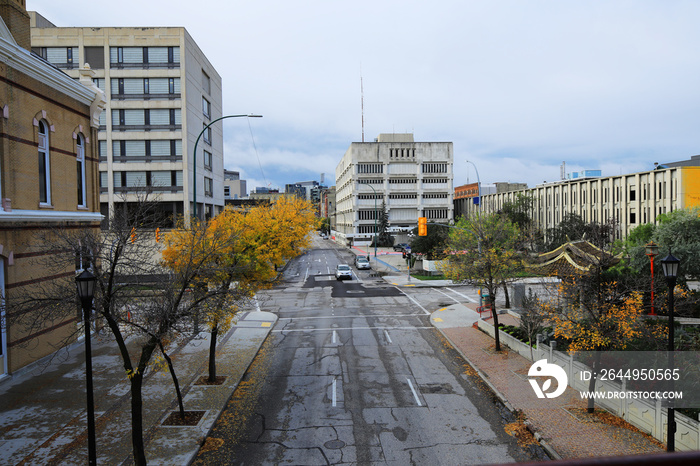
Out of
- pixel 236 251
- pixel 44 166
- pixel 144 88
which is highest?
pixel 144 88

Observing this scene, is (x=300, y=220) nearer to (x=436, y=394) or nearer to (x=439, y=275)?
(x=436, y=394)

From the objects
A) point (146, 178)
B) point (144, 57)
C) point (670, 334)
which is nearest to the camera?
point (670, 334)

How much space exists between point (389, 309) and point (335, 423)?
17.5 meters

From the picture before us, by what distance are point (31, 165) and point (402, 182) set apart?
81258 mm

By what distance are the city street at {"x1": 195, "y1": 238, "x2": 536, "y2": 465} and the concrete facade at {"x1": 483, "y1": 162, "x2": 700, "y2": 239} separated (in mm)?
27673

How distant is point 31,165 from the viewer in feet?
56.2

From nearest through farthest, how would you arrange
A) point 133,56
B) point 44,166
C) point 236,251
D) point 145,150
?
point 236,251 < point 44,166 < point 133,56 < point 145,150

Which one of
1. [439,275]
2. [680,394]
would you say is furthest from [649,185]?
[680,394]

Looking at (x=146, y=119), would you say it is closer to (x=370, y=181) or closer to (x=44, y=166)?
(x=44, y=166)

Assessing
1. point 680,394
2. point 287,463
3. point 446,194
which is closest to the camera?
point 287,463

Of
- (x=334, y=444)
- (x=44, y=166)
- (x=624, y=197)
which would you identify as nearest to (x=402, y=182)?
(x=624, y=197)

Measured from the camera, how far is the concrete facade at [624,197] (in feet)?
143

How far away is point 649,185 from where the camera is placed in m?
48.2

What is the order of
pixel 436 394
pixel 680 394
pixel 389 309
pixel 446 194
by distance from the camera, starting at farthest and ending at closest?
pixel 446 194
pixel 389 309
pixel 436 394
pixel 680 394
